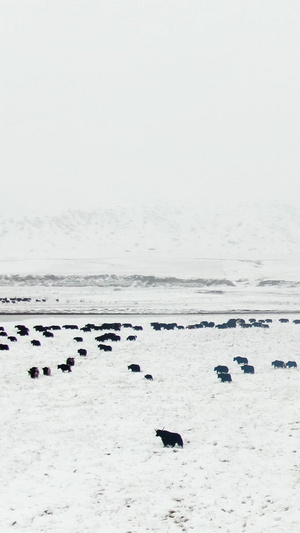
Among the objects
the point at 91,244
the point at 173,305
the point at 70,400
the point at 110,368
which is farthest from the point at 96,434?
the point at 91,244

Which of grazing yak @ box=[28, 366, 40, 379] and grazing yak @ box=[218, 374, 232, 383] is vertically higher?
grazing yak @ box=[218, 374, 232, 383]

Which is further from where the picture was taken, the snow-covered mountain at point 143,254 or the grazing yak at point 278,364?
the snow-covered mountain at point 143,254

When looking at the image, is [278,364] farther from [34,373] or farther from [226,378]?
[34,373]

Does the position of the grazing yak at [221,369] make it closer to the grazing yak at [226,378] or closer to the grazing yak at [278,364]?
the grazing yak at [226,378]

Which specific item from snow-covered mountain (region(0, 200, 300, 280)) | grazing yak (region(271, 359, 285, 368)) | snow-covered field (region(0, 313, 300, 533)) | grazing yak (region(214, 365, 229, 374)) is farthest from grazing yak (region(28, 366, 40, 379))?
snow-covered mountain (region(0, 200, 300, 280))

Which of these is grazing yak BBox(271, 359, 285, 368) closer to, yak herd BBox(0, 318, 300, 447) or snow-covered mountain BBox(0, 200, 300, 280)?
yak herd BBox(0, 318, 300, 447)

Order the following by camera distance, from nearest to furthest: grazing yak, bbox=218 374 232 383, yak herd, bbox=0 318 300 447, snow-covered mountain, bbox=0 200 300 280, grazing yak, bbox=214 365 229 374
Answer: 1. yak herd, bbox=0 318 300 447
2. grazing yak, bbox=218 374 232 383
3. grazing yak, bbox=214 365 229 374
4. snow-covered mountain, bbox=0 200 300 280

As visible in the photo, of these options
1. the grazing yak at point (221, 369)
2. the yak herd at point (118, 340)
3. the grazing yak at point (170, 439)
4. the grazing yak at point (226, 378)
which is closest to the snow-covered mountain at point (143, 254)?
the yak herd at point (118, 340)

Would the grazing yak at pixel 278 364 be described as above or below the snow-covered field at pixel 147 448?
above

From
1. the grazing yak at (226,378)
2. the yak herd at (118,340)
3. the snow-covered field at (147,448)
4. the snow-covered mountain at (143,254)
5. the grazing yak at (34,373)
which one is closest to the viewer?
the snow-covered field at (147,448)

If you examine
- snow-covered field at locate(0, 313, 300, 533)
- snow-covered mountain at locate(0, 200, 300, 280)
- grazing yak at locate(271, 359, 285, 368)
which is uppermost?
snow-covered mountain at locate(0, 200, 300, 280)
